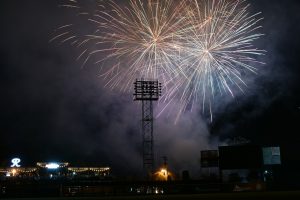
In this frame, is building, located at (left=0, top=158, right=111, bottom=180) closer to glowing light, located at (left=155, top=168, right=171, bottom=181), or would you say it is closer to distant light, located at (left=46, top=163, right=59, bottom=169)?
distant light, located at (left=46, top=163, right=59, bottom=169)

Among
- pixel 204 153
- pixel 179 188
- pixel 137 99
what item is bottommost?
pixel 179 188

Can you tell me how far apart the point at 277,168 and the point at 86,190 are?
48813 millimetres

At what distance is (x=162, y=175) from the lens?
259 ft

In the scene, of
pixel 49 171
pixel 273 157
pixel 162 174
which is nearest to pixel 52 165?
pixel 49 171

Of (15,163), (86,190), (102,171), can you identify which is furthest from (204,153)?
(102,171)

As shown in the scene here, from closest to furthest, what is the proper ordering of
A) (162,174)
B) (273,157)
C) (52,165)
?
(273,157)
(162,174)
(52,165)

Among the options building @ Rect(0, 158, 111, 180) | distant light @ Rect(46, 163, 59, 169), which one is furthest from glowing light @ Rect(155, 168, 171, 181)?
distant light @ Rect(46, 163, 59, 169)

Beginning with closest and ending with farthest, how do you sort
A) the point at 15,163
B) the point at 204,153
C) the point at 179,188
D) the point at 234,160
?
1. the point at 179,188
2. the point at 234,160
3. the point at 204,153
4. the point at 15,163

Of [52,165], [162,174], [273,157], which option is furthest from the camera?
[52,165]

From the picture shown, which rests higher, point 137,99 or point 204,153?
point 137,99

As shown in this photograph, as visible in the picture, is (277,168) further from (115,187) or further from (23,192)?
(23,192)

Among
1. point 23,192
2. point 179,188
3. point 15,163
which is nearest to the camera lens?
point 23,192

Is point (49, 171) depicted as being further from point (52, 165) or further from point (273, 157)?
point (273, 157)

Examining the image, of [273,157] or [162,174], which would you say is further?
[162,174]
